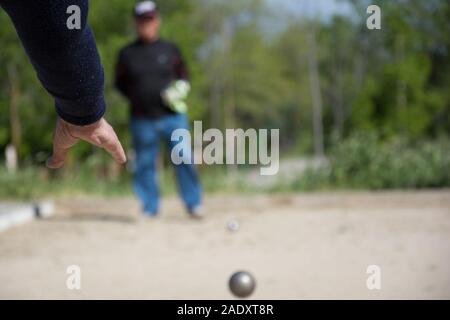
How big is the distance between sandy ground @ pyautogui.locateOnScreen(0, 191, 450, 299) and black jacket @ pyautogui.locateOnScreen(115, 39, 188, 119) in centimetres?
105

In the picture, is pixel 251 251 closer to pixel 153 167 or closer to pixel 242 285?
pixel 242 285

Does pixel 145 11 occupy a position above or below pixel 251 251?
above

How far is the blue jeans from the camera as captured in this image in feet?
21.4

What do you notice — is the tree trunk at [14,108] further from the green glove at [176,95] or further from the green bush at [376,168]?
the green glove at [176,95]

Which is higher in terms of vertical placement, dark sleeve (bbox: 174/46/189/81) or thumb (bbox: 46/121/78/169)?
dark sleeve (bbox: 174/46/189/81)

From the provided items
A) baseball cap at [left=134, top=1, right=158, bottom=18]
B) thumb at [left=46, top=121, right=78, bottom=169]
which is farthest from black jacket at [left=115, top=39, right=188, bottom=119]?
thumb at [left=46, top=121, right=78, bottom=169]

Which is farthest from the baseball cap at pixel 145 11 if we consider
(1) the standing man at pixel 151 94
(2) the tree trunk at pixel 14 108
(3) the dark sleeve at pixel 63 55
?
(3) the dark sleeve at pixel 63 55

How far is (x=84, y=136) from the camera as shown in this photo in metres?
1.23

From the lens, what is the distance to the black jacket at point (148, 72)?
6.66 m

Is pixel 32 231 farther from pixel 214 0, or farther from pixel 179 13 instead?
pixel 214 0

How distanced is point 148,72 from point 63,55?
5.68 meters

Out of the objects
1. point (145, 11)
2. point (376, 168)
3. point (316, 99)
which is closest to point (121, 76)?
point (145, 11)

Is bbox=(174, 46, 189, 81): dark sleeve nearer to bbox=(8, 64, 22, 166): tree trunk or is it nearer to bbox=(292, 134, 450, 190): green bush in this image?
bbox=(292, 134, 450, 190): green bush

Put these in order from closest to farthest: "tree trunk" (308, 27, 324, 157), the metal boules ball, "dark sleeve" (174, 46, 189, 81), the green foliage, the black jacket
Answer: the metal boules ball
the black jacket
"dark sleeve" (174, 46, 189, 81)
the green foliage
"tree trunk" (308, 27, 324, 157)
